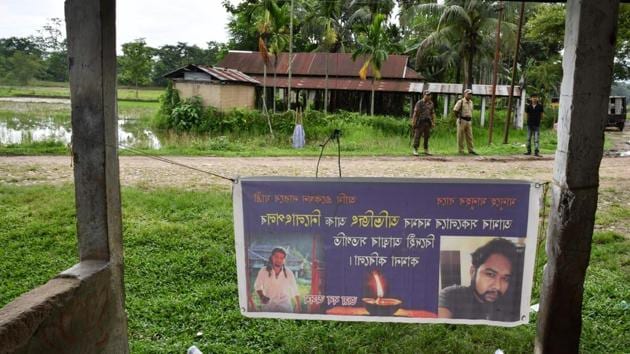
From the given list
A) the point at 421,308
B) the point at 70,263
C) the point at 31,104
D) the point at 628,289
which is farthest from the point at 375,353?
the point at 31,104

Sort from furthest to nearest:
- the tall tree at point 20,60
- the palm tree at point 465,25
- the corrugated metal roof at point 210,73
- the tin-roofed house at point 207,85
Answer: the tall tree at point 20,60
the palm tree at point 465,25
the tin-roofed house at point 207,85
the corrugated metal roof at point 210,73

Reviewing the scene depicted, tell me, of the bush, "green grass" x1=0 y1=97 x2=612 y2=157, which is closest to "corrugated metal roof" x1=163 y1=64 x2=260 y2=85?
the bush

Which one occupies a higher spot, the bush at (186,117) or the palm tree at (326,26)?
the palm tree at (326,26)

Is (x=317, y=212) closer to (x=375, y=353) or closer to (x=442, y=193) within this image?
(x=442, y=193)

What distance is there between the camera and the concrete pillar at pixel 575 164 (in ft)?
9.91

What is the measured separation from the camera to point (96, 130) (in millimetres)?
3232

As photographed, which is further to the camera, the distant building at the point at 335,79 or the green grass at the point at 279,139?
the distant building at the point at 335,79

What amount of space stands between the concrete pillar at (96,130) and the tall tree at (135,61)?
42976 mm

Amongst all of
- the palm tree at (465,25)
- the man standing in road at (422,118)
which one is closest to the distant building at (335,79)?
the palm tree at (465,25)

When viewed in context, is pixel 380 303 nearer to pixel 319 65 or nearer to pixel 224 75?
pixel 224 75

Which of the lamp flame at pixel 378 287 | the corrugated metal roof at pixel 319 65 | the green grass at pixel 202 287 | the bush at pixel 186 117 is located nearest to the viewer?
the lamp flame at pixel 378 287

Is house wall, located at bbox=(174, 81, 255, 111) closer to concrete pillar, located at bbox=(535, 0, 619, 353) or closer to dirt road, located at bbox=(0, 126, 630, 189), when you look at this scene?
dirt road, located at bbox=(0, 126, 630, 189)

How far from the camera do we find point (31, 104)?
3450 centimetres

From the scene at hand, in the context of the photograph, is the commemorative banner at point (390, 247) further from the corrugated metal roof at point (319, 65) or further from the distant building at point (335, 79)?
the corrugated metal roof at point (319, 65)
